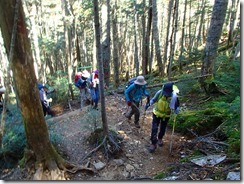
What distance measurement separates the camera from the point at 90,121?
7.99 m

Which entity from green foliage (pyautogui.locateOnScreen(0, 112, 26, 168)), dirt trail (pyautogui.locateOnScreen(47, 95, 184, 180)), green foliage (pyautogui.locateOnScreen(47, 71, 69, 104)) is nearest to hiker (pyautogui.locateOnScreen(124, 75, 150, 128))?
dirt trail (pyautogui.locateOnScreen(47, 95, 184, 180))

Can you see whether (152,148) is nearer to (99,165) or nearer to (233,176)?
(99,165)

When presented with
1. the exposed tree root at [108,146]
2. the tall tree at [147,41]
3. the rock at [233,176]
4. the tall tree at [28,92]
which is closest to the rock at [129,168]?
the exposed tree root at [108,146]

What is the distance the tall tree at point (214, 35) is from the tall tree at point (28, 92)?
619cm

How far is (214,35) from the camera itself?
8.96 meters

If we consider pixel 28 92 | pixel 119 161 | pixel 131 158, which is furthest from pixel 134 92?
→ pixel 28 92

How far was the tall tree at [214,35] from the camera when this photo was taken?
28.5ft

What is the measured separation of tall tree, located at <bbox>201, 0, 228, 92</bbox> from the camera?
8.67 m

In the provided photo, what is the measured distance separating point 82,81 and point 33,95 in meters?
6.24

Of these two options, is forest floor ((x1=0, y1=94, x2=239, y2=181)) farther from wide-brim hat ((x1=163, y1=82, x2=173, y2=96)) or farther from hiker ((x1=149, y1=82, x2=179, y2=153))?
wide-brim hat ((x1=163, y1=82, x2=173, y2=96))

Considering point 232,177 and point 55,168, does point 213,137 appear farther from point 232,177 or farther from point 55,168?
point 55,168

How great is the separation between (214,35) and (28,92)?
680cm

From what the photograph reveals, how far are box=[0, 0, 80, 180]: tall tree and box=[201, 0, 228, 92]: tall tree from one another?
619 cm

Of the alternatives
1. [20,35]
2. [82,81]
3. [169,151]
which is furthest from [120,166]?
[82,81]
